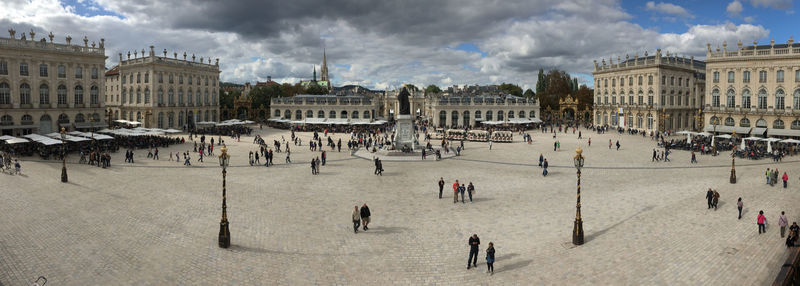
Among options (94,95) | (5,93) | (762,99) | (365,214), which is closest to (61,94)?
(94,95)

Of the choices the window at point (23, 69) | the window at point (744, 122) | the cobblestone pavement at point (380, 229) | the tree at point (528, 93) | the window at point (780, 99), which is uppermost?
the tree at point (528, 93)

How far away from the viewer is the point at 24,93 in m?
51.8

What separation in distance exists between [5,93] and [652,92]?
88445 millimetres

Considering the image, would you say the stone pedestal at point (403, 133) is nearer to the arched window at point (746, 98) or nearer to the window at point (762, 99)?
the arched window at point (746, 98)

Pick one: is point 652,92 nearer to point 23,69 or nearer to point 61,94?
point 61,94

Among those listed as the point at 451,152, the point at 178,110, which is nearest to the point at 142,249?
the point at 451,152

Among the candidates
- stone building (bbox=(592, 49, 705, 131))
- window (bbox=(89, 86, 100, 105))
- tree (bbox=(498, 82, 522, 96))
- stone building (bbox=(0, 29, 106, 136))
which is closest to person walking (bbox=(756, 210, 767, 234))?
stone building (bbox=(592, 49, 705, 131))

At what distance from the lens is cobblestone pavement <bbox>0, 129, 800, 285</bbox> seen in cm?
1361

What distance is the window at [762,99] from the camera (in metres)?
54.2

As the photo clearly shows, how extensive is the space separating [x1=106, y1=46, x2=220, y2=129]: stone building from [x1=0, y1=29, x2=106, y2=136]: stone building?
10414 mm

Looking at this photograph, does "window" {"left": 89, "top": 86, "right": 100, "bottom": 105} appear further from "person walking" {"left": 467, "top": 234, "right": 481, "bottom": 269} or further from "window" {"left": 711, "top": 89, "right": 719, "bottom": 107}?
"window" {"left": 711, "top": 89, "right": 719, "bottom": 107}

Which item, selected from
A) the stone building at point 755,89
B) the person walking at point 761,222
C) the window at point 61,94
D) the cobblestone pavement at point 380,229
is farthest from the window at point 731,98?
the window at point 61,94

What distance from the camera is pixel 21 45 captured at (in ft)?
167

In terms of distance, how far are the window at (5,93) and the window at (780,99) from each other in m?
90.1
